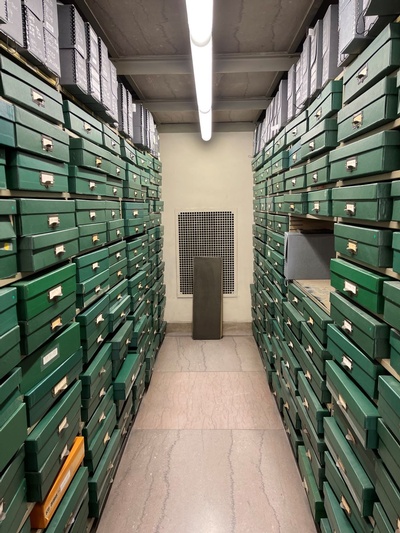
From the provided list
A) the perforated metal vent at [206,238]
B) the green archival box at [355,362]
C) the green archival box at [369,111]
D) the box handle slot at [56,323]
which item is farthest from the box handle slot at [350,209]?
the perforated metal vent at [206,238]

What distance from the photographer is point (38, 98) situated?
151 centimetres

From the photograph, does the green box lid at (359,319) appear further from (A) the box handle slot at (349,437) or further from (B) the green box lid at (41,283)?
(B) the green box lid at (41,283)

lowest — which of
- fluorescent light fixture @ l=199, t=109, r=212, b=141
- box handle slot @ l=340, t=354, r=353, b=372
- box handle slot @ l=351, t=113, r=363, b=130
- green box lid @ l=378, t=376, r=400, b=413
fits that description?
box handle slot @ l=340, t=354, r=353, b=372

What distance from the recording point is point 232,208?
5.44 m

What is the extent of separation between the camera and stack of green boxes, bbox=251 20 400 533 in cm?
125

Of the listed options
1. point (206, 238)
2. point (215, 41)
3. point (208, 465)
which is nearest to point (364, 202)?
point (215, 41)

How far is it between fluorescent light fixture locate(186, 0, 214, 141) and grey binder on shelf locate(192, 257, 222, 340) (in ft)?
8.63

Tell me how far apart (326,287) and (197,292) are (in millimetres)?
2902

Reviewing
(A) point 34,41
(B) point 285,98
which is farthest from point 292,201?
(A) point 34,41

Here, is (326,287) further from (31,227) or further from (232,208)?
(232,208)

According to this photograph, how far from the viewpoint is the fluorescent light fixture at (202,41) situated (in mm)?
1293

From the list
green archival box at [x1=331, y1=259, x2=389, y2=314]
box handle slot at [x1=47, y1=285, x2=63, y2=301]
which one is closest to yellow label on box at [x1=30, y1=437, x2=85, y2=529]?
box handle slot at [x1=47, y1=285, x2=63, y2=301]

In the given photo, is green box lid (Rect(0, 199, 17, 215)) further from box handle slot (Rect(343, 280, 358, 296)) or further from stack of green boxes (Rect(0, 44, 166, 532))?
box handle slot (Rect(343, 280, 358, 296))

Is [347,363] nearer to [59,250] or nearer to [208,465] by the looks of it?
[59,250]
